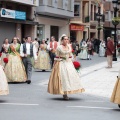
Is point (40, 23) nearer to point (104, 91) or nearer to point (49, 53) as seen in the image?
point (49, 53)

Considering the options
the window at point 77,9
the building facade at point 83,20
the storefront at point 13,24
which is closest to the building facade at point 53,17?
the storefront at point 13,24

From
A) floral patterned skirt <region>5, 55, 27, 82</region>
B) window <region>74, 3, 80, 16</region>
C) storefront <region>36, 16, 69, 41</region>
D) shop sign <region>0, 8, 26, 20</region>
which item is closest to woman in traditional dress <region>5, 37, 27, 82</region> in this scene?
floral patterned skirt <region>5, 55, 27, 82</region>

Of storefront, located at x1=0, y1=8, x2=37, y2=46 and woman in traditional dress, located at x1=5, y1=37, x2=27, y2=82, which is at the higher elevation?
storefront, located at x1=0, y1=8, x2=37, y2=46

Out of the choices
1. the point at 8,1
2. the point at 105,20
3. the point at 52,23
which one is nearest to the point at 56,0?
the point at 52,23

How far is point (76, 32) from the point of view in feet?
197

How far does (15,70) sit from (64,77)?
203 inches

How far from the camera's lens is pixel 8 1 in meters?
39.8

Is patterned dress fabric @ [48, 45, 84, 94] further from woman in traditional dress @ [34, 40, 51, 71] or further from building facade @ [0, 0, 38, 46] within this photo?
building facade @ [0, 0, 38, 46]

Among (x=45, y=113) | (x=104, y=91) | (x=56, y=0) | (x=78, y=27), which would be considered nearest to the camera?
(x=45, y=113)

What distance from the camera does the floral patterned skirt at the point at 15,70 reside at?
1797 centimetres

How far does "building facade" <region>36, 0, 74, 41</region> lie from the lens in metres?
45.6

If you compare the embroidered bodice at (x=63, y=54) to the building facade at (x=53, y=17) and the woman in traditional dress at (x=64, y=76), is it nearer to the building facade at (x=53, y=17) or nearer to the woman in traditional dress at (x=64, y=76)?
the woman in traditional dress at (x=64, y=76)

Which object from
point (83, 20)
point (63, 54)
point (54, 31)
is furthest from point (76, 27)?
point (63, 54)

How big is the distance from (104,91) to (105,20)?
2454 inches
